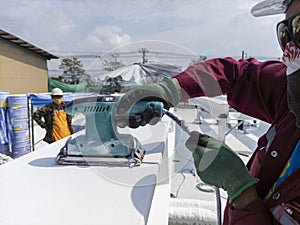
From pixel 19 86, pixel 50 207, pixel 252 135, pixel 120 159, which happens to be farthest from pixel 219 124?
pixel 19 86

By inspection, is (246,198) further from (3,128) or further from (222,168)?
(3,128)

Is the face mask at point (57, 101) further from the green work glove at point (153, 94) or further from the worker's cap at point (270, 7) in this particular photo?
the worker's cap at point (270, 7)

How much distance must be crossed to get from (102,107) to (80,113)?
104mm

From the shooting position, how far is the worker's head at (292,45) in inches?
20.7

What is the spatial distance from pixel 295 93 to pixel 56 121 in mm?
3090

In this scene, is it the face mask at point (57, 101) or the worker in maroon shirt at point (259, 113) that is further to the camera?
the face mask at point (57, 101)

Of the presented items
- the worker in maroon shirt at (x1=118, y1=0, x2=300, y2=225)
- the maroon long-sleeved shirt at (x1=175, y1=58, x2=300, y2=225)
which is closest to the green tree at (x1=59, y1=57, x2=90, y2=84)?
the worker in maroon shirt at (x1=118, y1=0, x2=300, y2=225)

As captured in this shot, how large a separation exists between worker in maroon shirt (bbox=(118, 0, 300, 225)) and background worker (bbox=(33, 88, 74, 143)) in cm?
264

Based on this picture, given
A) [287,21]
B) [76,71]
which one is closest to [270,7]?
[287,21]

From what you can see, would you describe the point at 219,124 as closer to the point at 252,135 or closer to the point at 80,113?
the point at 80,113

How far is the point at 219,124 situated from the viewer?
43.3 inches

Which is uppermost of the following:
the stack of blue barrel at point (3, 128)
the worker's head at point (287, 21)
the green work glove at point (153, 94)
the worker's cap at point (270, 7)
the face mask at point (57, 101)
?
the worker's cap at point (270, 7)

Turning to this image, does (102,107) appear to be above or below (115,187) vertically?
Result: above

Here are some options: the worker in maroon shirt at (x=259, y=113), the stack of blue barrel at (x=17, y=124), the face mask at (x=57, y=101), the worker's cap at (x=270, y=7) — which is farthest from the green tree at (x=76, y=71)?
the stack of blue barrel at (x=17, y=124)
